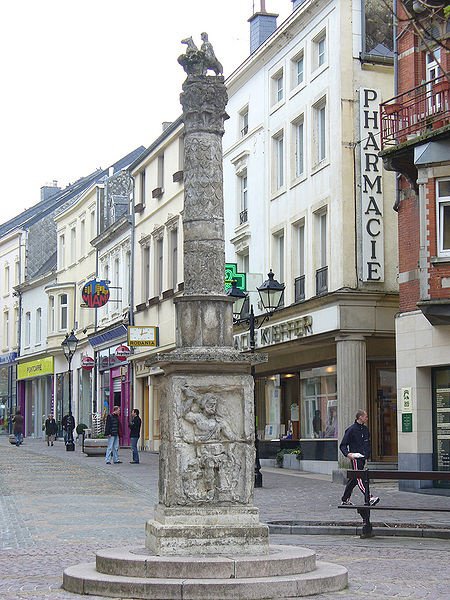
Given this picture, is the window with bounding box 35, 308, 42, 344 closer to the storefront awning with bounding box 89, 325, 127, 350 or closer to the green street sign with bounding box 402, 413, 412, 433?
the storefront awning with bounding box 89, 325, 127, 350

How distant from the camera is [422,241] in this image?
926 inches

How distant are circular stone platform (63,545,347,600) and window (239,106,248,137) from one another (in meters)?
26.6

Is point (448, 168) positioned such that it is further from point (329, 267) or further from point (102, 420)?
point (102, 420)

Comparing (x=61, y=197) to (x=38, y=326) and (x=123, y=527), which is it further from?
(x=123, y=527)

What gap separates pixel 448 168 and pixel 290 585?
563 inches

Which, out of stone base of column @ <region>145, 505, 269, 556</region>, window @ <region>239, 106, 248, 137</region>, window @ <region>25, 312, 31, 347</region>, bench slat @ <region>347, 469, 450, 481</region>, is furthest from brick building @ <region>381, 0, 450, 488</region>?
window @ <region>25, 312, 31, 347</region>

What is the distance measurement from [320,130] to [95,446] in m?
14.4

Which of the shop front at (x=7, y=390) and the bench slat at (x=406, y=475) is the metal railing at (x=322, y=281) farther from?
the shop front at (x=7, y=390)

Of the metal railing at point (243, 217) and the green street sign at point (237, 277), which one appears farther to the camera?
the metal railing at point (243, 217)

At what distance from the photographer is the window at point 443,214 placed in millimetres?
23422

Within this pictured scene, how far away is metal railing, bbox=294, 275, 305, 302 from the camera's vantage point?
103 ft

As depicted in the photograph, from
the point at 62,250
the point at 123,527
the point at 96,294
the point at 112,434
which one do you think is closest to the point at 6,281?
the point at 62,250

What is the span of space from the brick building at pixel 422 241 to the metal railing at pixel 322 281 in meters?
4.32

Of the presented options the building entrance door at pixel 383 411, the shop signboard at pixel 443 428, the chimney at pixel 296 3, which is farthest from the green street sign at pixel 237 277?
the shop signboard at pixel 443 428
